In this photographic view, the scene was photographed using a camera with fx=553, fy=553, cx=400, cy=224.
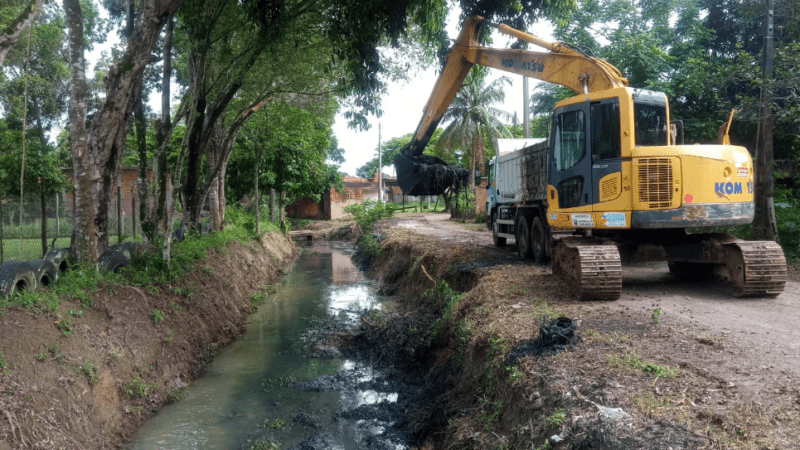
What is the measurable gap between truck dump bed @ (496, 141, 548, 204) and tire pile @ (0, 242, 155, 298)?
25.4 feet

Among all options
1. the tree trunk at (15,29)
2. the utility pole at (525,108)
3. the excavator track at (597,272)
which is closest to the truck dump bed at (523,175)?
the excavator track at (597,272)

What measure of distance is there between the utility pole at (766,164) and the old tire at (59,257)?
491 inches

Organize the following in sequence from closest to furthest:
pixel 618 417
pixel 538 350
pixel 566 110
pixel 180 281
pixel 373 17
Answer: pixel 618 417
pixel 538 350
pixel 566 110
pixel 373 17
pixel 180 281

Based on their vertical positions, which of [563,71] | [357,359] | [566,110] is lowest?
[357,359]

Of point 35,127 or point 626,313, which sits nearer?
point 626,313

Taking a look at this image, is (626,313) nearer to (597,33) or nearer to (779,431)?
(779,431)

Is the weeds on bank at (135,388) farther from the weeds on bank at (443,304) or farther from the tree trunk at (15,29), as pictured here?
the weeds on bank at (443,304)

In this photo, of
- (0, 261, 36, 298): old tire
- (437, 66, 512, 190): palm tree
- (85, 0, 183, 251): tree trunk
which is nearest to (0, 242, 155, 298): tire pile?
(0, 261, 36, 298): old tire

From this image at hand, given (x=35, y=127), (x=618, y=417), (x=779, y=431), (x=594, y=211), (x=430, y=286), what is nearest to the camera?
(x=779, y=431)

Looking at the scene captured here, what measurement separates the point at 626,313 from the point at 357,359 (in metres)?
4.87

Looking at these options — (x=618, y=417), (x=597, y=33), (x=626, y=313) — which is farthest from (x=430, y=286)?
(x=597, y=33)

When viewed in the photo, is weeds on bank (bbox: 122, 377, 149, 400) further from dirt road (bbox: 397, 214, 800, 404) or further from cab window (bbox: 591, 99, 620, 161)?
cab window (bbox: 591, 99, 620, 161)

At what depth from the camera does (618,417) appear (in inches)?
156

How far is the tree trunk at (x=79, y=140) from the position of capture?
7.58 metres
